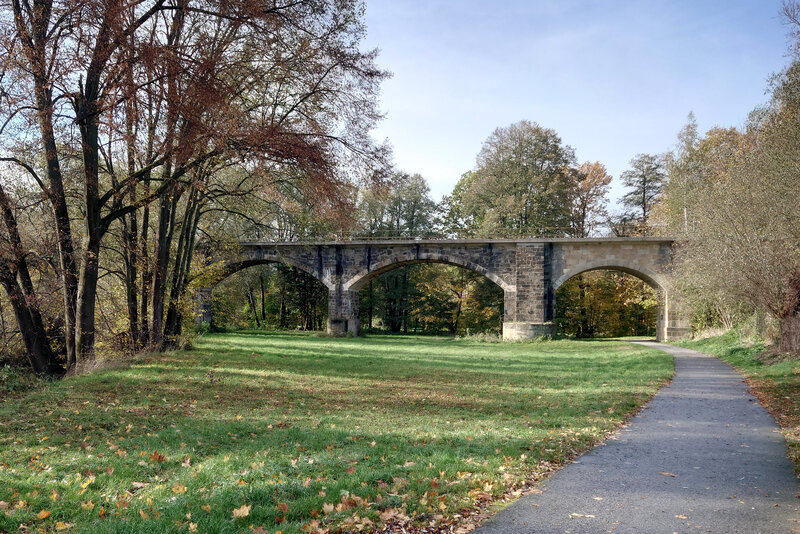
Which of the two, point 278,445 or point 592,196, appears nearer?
point 278,445

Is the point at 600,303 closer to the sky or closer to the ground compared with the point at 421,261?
closer to the ground

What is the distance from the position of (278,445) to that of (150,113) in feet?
26.7

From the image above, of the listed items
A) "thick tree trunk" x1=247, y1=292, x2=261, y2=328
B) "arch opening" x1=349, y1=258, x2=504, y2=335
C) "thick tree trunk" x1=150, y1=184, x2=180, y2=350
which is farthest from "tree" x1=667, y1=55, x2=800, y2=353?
"thick tree trunk" x1=247, y1=292, x2=261, y2=328

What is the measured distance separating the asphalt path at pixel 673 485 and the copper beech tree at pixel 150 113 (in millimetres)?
7014

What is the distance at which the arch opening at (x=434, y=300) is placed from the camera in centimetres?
3666

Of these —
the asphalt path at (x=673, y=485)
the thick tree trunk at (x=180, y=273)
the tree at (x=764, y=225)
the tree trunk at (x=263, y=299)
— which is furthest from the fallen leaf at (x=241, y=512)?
the tree trunk at (x=263, y=299)

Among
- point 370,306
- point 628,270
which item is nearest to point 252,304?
point 370,306

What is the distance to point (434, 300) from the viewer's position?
3975cm

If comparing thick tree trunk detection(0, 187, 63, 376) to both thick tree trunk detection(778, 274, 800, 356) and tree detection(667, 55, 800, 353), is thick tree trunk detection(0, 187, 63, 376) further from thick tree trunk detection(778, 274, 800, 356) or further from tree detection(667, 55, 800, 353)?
thick tree trunk detection(778, 274, 800, 356)

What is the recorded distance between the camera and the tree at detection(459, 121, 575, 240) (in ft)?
111

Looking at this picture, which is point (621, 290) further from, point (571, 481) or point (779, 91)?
point (571, 481)

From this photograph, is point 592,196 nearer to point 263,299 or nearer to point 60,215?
point 263,299

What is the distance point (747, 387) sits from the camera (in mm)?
10680

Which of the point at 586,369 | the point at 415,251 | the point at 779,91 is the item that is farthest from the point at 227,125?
the point at 415,251
